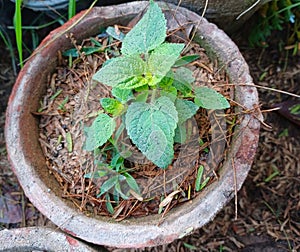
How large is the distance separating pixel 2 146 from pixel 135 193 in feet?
2.06

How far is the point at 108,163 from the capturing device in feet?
4.14

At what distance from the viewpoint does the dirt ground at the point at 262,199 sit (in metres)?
1.59

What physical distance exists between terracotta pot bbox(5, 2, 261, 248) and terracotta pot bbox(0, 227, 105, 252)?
0.07 feet

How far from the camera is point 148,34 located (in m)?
1.11

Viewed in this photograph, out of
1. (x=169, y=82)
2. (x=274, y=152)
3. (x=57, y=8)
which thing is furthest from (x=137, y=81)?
(x=274, y=152)

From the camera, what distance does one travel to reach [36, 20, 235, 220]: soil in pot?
1237 millimetres

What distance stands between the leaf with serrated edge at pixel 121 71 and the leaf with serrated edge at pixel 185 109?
0.12 meters

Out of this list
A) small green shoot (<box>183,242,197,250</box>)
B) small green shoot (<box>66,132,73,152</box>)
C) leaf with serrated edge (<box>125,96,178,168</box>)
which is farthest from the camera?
small green shoot (<box>183,242,197,250</box>)

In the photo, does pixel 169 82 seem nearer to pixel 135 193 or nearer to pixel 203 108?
pixel 203 108

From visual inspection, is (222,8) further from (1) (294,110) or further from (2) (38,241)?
(2) (38,241)

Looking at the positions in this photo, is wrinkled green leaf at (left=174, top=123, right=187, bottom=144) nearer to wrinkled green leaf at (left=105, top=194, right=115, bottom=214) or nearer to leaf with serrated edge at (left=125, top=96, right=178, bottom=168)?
leaf with serrated edge at (left=125, top=96, right=178, bottom=168)

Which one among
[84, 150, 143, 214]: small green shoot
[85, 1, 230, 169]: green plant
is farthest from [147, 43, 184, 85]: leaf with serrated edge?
[84, 150, 143, 214]: small green shoot

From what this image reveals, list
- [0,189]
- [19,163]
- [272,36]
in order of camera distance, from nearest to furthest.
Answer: [19,163] < [0,189] < [272,36]

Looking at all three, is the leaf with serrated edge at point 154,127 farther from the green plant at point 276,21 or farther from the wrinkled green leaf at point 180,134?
the green plant at point 276,21
